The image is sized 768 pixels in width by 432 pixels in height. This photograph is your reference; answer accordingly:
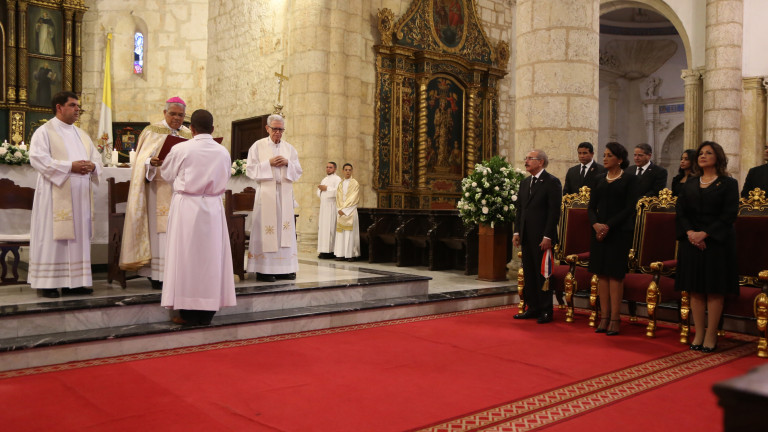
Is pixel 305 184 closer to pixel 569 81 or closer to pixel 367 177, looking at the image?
pixel 367 177

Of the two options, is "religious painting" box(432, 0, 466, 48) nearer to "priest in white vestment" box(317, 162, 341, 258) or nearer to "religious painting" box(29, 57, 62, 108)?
"priest in white vestment" box(317, 162, 341, 258)

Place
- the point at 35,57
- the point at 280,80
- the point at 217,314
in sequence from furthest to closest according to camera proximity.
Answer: the point at 35,57 < the point at 280,80 < the point at 217,314

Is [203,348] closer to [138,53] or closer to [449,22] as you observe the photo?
[449,22]

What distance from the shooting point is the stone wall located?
1420 centimetres

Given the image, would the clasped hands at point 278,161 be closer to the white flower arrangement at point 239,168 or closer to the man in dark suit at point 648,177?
the white flower arrangement at point 239,168

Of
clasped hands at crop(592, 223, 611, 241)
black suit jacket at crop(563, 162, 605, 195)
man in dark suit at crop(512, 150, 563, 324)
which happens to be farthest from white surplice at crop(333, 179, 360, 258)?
clasped hands at crop(592, 223, 611, 241)

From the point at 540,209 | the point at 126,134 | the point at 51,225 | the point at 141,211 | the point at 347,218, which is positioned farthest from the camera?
the point at 126,134

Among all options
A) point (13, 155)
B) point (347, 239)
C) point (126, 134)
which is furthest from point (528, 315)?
point (126, 134)

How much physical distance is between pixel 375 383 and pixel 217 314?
2083 mm

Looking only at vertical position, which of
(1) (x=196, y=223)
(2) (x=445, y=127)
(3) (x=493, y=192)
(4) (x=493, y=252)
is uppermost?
(2) (x=445, y=127)

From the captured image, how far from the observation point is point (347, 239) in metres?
10.2

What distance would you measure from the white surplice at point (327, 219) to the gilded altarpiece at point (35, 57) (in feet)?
21.2

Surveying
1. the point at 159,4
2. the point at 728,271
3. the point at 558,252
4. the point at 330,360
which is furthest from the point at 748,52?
the point at 159,4

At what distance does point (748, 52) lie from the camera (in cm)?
1216
